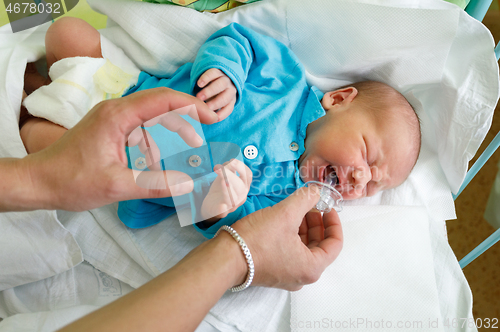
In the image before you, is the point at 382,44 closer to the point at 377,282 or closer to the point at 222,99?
the point at 222,99

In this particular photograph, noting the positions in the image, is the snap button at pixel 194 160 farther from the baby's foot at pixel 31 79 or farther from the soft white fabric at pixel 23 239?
the baby's foot at pixel 31 79

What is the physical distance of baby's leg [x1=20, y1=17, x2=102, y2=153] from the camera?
855mm

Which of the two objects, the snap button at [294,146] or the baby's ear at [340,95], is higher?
the baby's ear at [340,95]

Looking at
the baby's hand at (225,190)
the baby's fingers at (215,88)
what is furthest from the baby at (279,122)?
the baby's hand at (225,190)

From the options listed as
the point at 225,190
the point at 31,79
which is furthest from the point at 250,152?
the point at 31,79

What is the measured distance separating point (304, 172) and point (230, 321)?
409mm

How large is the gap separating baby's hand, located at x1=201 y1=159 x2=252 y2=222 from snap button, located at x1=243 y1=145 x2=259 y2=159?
0.14 meters

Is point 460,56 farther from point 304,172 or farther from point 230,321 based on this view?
point 230,321

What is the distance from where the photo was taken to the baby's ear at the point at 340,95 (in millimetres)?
981

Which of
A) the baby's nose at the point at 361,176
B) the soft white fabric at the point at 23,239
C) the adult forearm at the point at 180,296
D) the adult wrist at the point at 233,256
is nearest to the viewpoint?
the adult forearm at the point at 180,296

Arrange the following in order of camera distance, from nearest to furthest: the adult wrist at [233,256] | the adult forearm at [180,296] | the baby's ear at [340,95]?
the adult forearm at [180,296]
the adult wrist at [233,256]
the baby's ear at [340,95]

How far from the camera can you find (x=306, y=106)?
965 mm

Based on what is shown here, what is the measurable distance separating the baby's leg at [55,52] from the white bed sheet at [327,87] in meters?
0.04

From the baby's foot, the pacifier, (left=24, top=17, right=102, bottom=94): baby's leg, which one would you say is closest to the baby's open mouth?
the pacifier
